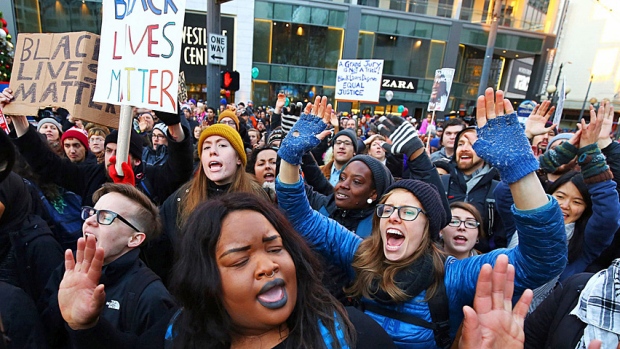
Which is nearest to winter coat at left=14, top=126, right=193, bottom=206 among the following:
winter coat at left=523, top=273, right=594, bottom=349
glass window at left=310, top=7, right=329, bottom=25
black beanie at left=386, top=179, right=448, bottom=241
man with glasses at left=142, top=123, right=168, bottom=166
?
man with glasses at left=142, top=123, right=168, bottom=166

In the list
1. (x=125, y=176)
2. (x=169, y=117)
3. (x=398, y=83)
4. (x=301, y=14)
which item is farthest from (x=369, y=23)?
(x=125, y=176)

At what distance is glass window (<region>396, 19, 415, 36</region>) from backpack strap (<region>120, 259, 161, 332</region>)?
23.6 meters

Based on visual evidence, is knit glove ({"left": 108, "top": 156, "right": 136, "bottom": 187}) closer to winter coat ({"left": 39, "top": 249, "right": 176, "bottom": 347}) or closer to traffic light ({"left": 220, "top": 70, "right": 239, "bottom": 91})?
winter coat ({"left": 39, "top": 249, "right": 176, "bottom": 347})

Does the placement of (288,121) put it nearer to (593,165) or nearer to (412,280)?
(412,280)

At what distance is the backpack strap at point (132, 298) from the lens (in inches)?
61.4

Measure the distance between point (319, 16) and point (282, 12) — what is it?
231 cm

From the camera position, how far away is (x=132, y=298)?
1.58 meters

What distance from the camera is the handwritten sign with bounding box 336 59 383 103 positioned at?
23.3ft

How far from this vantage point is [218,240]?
121 centimetres

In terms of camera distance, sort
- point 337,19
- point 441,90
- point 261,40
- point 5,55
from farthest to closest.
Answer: point 337,19 → point 261,40 → point 441,90 → point 5,55

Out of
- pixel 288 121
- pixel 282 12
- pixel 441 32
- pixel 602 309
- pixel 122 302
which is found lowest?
pixel 122 302

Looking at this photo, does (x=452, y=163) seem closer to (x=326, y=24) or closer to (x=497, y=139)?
Result: (x=497, y=139)

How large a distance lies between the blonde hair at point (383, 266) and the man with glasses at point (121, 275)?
931mm

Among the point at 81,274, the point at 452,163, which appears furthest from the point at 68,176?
the point at 452,163
